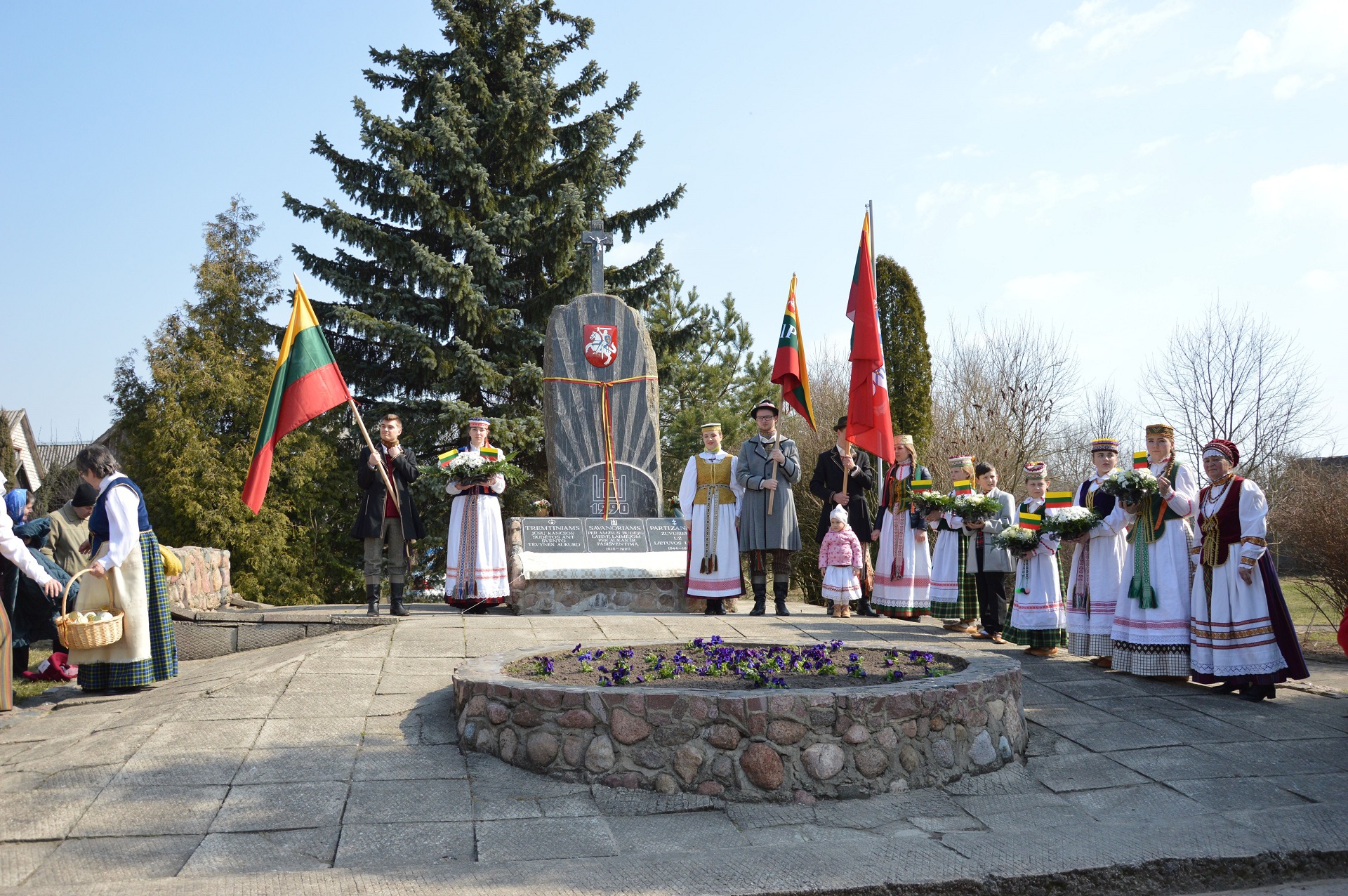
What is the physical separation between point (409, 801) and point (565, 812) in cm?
72

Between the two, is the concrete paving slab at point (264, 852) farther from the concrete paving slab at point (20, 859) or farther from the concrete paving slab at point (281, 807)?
the concrete paving slab at point (20, 859)

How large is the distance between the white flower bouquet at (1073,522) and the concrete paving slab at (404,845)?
15.7 feet

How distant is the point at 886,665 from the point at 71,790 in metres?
4.24

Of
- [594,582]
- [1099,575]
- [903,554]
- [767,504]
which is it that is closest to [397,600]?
[594,582]

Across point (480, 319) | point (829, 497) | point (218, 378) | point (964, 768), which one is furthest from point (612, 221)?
point (964, 768)

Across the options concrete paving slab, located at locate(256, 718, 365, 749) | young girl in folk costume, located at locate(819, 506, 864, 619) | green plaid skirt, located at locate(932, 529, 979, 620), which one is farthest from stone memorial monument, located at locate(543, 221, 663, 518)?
concrete paving slab, located at locate(256, 718, 365, 749)

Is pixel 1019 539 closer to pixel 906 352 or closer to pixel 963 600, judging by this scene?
pixel 963 600

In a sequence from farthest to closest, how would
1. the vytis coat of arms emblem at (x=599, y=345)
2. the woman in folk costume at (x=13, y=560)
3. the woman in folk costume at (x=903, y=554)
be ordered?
the vytis coat of arms emblem at (x=599, y=345), the woman in folk costume at (x=903, y=554), the woman in folk costume at (x=13, y=560)

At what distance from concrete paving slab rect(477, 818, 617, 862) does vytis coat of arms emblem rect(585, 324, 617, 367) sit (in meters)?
7.06

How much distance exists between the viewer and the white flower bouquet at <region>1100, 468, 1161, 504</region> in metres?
6.69

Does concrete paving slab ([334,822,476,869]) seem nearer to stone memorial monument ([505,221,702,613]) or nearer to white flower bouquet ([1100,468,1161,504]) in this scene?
white flower bouquet ([1100,468,1161,504])

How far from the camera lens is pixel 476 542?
893 cm

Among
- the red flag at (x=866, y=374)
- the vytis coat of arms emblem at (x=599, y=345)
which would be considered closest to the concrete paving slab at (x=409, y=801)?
the red flag at (x=866, y=374)

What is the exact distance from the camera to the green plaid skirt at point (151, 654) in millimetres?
6617
